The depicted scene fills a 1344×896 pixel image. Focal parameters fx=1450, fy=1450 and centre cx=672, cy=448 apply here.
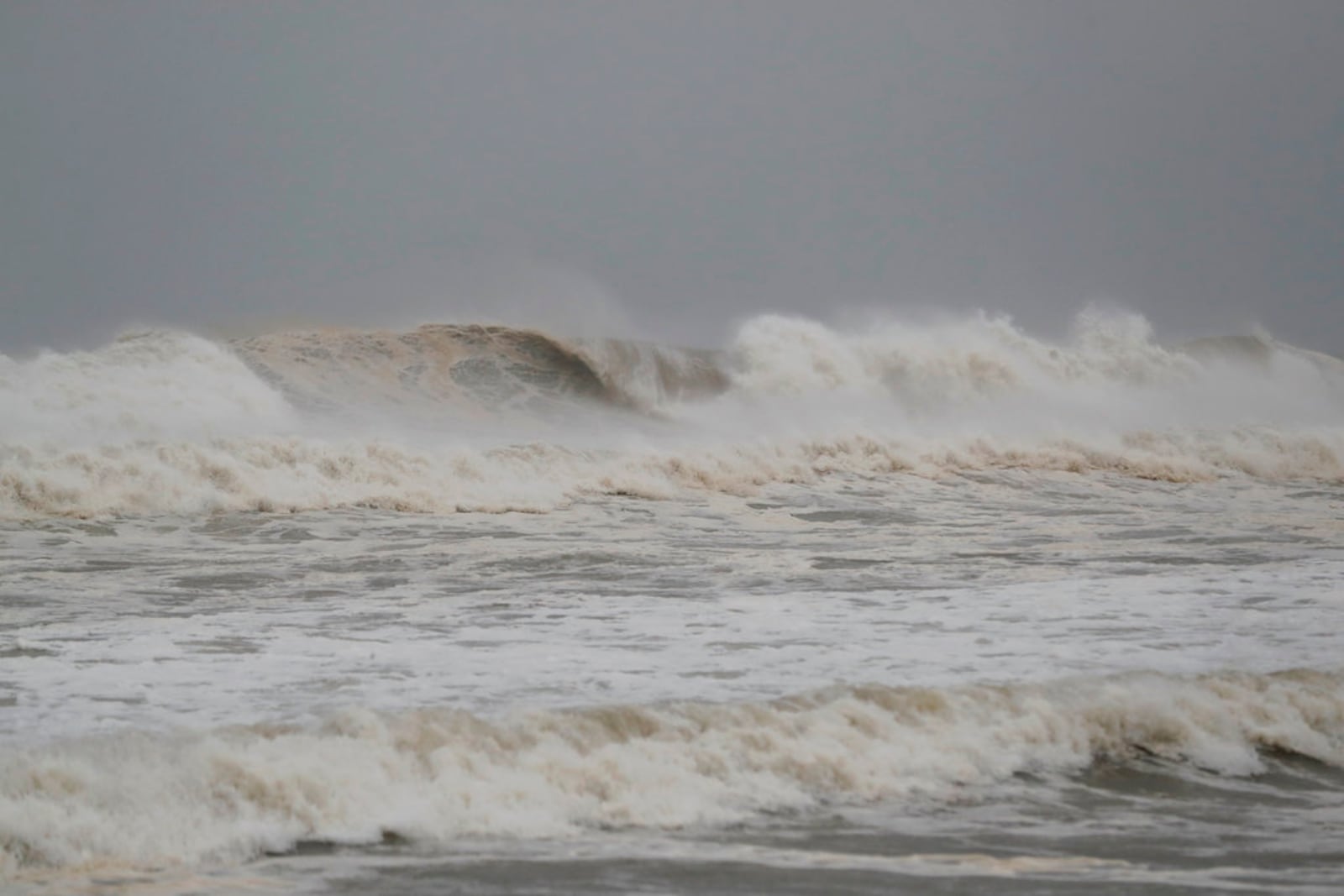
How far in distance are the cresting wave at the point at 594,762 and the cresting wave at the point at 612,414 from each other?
904 centimetres

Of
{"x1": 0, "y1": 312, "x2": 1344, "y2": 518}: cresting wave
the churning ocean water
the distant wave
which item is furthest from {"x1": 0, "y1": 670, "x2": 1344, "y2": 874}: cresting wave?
the distant wave

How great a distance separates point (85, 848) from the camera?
11.6 feet

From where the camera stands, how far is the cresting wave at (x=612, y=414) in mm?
14195

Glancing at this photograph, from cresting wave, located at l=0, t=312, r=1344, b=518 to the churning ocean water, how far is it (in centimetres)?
12

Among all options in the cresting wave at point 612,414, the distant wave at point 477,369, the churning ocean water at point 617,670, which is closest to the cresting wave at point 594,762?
the churning ocean water at point 617,670

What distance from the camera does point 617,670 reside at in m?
5.90

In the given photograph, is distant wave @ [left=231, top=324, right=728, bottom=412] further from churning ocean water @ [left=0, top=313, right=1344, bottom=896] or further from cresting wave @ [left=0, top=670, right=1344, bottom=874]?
cresting wave @ [left=0, top=670, right=1344, bottom=874]

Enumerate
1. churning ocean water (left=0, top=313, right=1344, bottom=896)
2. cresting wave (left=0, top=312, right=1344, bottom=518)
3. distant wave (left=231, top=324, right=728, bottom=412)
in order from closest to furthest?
churning ocean water (left=0, top=313, right=1344, bottom=896) → cresting wave (left=0, top=312, right=1344, bottom=518) → distant wave (left=231, top=324, right=728, bottom=412)

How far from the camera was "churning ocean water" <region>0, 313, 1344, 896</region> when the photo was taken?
148 inches

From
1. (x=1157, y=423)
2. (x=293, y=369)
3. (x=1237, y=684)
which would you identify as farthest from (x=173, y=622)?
(x=1157, y=423)

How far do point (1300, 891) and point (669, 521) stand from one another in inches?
400

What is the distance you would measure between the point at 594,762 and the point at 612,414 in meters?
20.1

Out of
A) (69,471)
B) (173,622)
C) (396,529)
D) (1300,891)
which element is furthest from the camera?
(69,471)

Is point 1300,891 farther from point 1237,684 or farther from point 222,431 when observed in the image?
point 222,431
